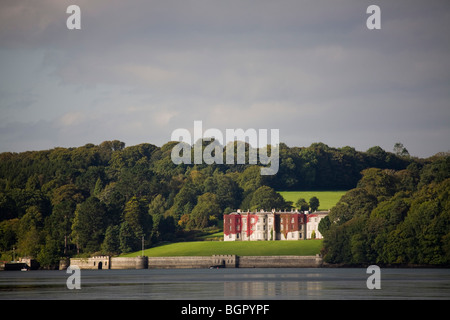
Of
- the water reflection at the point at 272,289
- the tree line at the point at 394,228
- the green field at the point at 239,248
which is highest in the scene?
the tree line at the point at 394,228

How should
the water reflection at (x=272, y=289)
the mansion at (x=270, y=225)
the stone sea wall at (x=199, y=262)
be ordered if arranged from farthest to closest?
the mansion at (x=270, y=225) → the stone sea wall at (x=199, y=262) → the water reflection at (x=272, y=289)

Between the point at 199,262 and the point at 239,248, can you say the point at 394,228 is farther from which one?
the point at 199,262

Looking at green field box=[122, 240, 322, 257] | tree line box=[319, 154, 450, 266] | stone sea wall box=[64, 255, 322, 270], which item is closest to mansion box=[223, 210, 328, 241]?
green field box=[122, 240, 322, 257]

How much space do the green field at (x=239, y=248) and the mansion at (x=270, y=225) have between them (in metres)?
11.3

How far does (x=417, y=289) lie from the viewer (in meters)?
70.6

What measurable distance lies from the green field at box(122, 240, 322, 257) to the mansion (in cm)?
1131

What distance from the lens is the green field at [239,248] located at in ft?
462

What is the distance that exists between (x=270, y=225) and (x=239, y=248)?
21.1 m

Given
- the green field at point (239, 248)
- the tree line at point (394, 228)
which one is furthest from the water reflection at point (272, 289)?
the green field at point (239, 248)

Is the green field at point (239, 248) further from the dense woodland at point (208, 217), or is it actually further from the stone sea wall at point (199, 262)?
the dense woodland at point (208, 217)

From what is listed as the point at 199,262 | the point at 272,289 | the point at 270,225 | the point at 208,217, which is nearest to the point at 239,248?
the point at 199,262

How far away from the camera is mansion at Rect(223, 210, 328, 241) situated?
540 ft

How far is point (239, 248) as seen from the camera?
5773 inches
